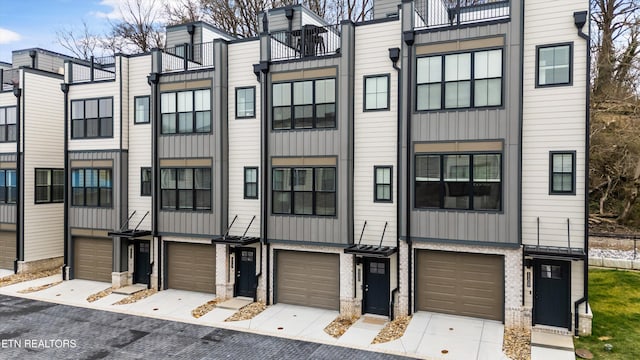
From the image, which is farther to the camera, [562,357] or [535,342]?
[535,342]

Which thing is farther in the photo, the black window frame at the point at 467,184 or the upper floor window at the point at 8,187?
the upper floor window at the point at 8,187

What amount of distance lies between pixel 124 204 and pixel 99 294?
3.79 metres

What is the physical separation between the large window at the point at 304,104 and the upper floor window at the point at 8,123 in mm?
14557

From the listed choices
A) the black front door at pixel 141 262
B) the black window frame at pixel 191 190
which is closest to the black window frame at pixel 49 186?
the black front door at pixel 141 262

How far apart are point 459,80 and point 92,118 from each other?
15671mm

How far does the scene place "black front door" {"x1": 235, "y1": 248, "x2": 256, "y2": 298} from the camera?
1728 cm

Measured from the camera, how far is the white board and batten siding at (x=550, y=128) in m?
12.7

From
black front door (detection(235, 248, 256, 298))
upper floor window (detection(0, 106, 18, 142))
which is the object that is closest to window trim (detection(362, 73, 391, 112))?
black front door (detection(235, 248, 256, 298))

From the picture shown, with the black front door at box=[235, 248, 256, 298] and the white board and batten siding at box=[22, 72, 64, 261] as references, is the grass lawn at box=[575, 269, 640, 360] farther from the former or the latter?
the white board and batten siding at box=[22, 72, 64, 261]

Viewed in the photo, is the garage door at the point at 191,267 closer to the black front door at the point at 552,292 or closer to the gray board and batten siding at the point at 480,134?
the gray board and batten siding at the point at 480,134

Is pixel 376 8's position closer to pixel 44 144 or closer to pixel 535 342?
pixel 535 342

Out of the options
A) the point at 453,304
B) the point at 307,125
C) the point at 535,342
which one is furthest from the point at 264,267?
the point at 535,342

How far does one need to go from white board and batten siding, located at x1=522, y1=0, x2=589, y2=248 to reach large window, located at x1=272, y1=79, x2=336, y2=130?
20.4 ft

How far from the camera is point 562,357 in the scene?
11516 mm
